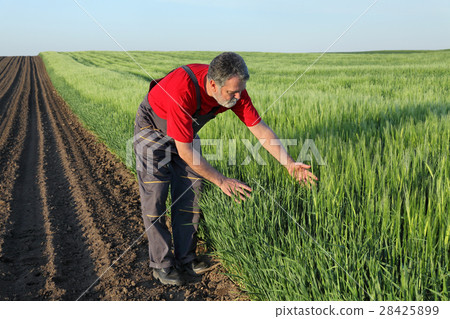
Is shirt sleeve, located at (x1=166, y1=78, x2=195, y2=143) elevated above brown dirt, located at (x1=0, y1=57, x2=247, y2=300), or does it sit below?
above

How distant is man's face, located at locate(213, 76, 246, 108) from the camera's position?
201 centimetres

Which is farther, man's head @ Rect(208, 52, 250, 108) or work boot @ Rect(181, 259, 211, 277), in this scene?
work boot @ Rect(181, 259, 211, 277)

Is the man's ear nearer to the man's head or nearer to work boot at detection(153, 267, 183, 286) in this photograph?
the man's head

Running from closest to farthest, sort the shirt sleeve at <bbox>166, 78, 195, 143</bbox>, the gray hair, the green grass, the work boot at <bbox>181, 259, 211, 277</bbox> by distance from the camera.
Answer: the green grass
the gray hair
the shirt sleeve at <bbox>166, 78, 195, 143</bbox>
the work boot at <bbox>181, 259, 211, 277</bbox>

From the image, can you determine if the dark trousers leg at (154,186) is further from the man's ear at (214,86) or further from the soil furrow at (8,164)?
the soil furrow at (8,164)

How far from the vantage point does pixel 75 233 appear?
3158 mm

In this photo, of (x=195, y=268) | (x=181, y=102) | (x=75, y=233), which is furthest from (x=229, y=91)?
(x=75, y=233)

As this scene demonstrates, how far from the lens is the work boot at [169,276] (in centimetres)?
246

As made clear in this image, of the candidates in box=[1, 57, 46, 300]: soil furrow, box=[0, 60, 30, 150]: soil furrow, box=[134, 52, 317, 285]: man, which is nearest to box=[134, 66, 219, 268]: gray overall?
box=[134, 52, 317, 285]: man

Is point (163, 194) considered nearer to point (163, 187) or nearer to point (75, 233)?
point (163, 187)

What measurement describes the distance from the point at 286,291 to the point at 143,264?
4.69ft

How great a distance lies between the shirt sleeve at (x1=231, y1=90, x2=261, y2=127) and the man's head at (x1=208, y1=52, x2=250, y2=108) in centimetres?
33
